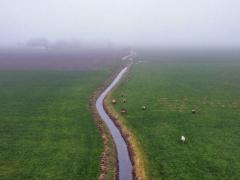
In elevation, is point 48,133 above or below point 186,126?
below

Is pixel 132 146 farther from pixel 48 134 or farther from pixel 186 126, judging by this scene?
pixel 48 134

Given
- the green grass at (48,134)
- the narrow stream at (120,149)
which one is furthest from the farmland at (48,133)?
the narrow stream at (120,149)

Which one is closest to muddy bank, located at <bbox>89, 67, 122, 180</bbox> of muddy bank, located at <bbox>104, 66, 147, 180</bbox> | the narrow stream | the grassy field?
the narrow stream

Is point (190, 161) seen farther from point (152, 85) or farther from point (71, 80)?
point (71, 80)

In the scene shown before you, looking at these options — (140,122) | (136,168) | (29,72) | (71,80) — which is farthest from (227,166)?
(29,72)

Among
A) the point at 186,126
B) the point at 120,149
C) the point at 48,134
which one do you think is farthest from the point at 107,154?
the point at 186,126

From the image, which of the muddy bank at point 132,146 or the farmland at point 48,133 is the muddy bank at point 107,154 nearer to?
the farmland at point 48,133
